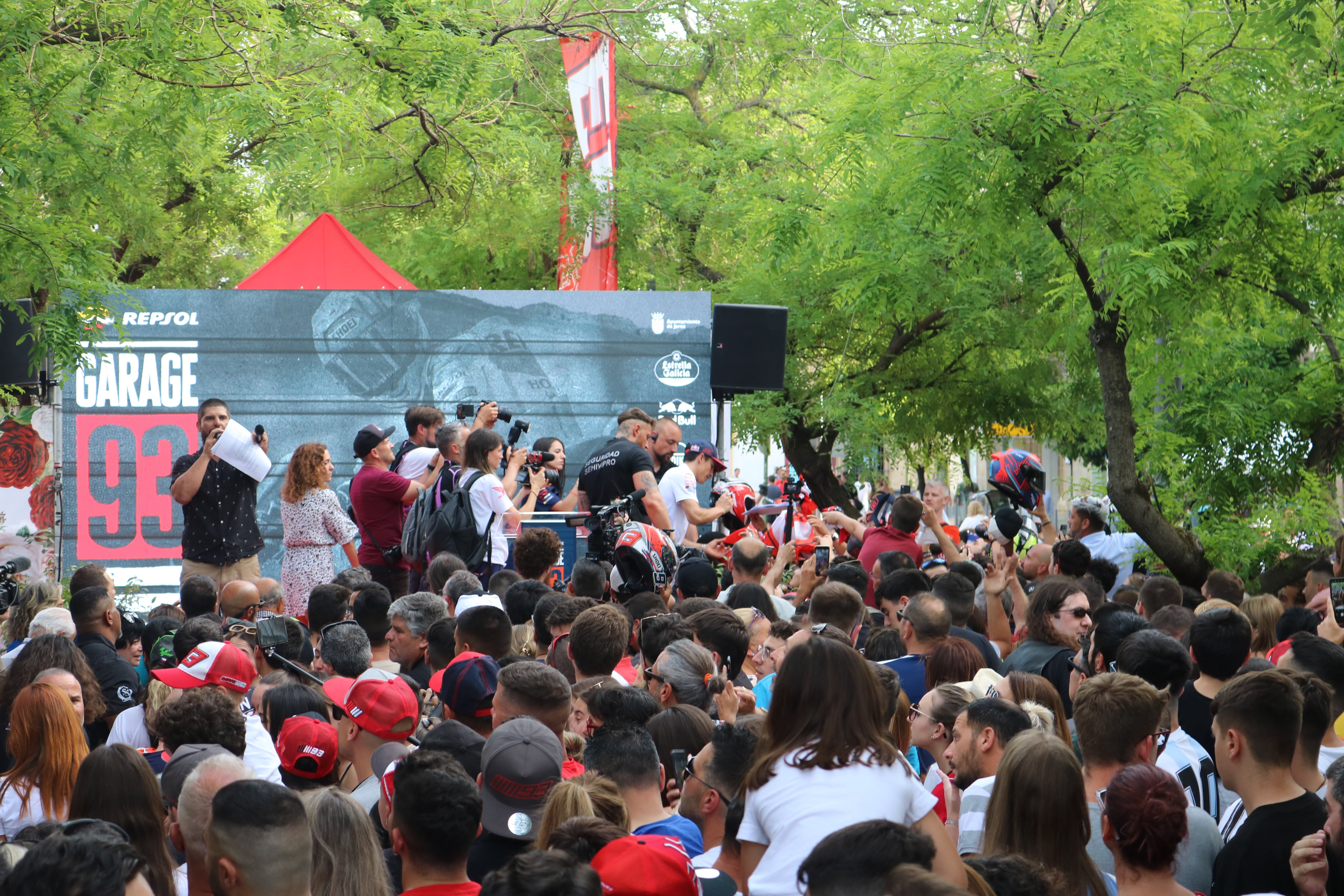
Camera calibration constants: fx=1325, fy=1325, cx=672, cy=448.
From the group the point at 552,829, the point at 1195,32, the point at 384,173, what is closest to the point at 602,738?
the point at 552,829

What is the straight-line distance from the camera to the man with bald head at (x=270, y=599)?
756cm

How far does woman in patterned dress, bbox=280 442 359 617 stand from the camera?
28.4ft

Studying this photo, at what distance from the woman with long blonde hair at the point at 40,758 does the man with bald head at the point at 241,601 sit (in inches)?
111

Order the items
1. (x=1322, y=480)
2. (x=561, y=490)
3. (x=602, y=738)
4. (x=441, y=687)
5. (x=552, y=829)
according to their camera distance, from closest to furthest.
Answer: (x=552, y=829) → (x=602, y=738) → (x=441, y=687) → (x=1322, y=480) → (x=561, y=490)

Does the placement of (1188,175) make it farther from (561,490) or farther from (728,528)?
(561,490)

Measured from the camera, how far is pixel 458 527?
27.9 ft

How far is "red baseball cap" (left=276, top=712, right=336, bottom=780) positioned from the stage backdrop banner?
8967 millimetres

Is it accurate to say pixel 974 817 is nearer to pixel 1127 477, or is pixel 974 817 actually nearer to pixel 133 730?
pixel 133 730

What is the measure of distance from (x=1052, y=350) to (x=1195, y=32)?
4.38 meters

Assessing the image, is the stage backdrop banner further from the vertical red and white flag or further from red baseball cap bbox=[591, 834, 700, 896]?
red baseball cap bbox=[591, 834, 700, 896]

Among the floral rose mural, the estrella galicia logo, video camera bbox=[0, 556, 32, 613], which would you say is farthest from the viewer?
the estrella galicia logo

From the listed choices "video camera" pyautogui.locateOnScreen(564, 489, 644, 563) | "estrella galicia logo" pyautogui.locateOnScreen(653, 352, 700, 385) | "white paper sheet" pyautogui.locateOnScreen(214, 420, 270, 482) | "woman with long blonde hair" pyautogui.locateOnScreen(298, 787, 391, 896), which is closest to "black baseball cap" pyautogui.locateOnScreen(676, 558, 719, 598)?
"video camera" pyautogui.locateOnScreen(564, 489, 644, 563)

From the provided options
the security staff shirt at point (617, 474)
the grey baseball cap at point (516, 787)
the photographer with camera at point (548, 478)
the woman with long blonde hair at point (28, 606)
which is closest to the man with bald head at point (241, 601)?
the woman with long blonde hair at point (28, 606)

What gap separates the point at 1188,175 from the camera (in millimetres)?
8703
